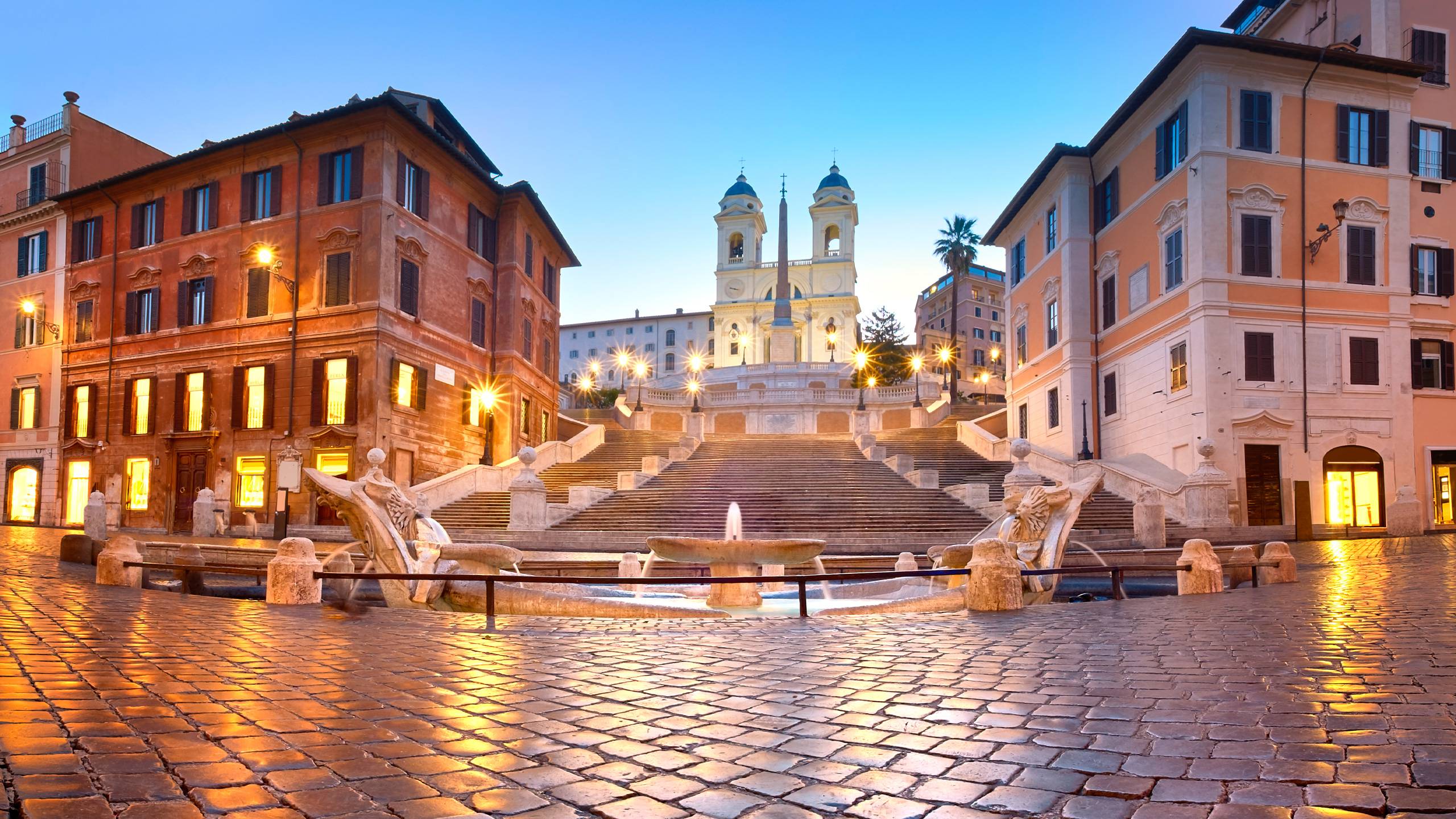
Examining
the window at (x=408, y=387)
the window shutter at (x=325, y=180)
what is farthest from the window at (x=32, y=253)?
the window at (x=408, y=387)

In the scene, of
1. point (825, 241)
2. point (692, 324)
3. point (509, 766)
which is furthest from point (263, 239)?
point (692, 324)

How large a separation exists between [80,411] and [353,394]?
51.8 feet

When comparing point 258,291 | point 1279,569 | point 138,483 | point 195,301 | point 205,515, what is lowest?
point 205,515

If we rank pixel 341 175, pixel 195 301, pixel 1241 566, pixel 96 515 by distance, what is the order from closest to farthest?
1. pixel 1241 566
2. pixel 96 515
3. pixel 341 175
4. pixel 195 301

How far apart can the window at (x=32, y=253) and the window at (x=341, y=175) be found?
17.6 m

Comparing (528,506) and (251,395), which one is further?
(251,395)

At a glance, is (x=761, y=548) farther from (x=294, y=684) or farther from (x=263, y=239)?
(x=263, y=239)

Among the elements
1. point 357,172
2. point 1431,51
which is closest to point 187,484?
point 357,172

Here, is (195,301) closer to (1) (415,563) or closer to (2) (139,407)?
(2) (139,407)

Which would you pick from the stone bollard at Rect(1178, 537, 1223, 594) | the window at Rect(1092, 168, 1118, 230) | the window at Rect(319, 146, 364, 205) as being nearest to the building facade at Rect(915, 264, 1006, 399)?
the window at Rect(1092, 168, 1118, 230)

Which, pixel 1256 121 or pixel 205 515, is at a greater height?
pixel 1256 121

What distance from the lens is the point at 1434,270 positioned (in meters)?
28.4

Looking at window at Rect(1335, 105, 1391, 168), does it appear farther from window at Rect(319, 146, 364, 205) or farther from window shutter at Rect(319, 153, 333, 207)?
window shutter at Rect(319, 153, 333, 207)

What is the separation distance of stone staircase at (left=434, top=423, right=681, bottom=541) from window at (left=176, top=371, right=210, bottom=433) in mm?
12299
